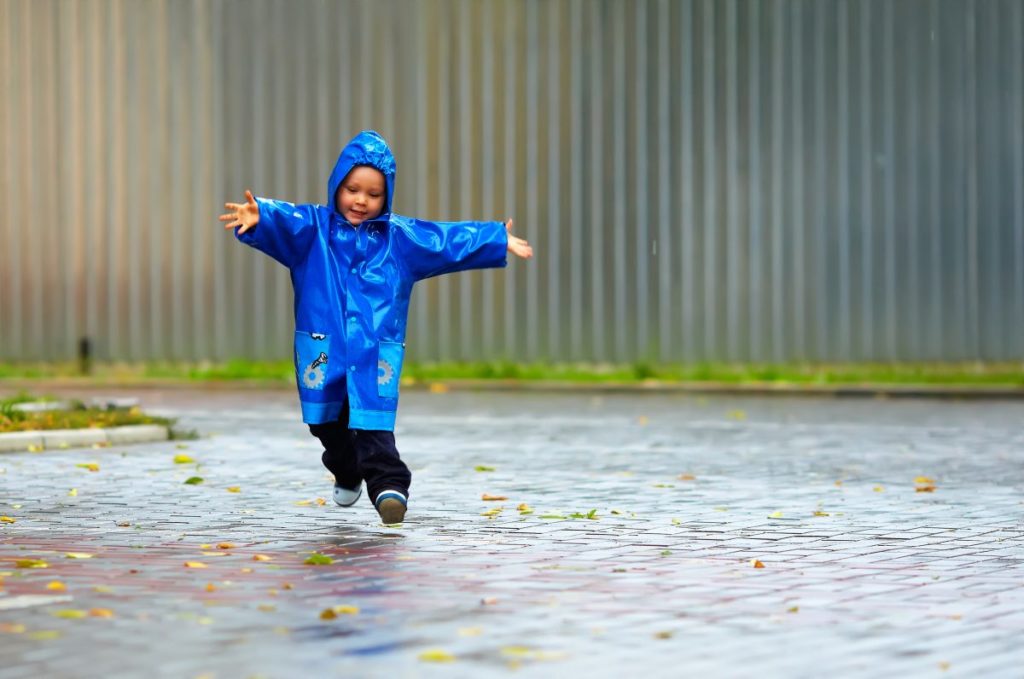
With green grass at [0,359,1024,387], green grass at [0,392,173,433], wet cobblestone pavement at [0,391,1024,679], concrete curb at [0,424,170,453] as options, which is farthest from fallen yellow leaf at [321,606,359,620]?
green grass at [0,359,1024,387]

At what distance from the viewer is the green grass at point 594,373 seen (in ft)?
67.9

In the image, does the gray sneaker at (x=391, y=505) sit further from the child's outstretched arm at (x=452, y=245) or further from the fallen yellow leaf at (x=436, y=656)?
the fallen yellow leaf at (x=436, y=656)

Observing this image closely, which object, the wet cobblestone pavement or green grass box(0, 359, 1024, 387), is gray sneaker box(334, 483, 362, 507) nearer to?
the wet cobblestone pavement

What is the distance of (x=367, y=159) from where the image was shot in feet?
28.3

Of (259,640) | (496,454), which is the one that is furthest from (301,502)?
(259,640)

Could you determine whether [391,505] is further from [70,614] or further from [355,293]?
[70,614]

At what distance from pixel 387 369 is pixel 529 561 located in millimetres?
1415

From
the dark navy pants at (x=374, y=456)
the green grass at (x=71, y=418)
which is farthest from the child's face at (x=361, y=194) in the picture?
the green grass at (x=71, y=418)

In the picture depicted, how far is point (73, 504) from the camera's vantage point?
9.60 meters

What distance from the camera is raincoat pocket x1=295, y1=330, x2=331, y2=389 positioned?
8602 mm

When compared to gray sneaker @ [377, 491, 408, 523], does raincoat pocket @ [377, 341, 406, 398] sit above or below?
above

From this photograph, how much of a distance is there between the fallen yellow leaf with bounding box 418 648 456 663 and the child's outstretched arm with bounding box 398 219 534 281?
11.3 ft

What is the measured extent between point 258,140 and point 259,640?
1756 cm

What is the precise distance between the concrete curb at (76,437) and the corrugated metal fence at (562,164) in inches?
327
